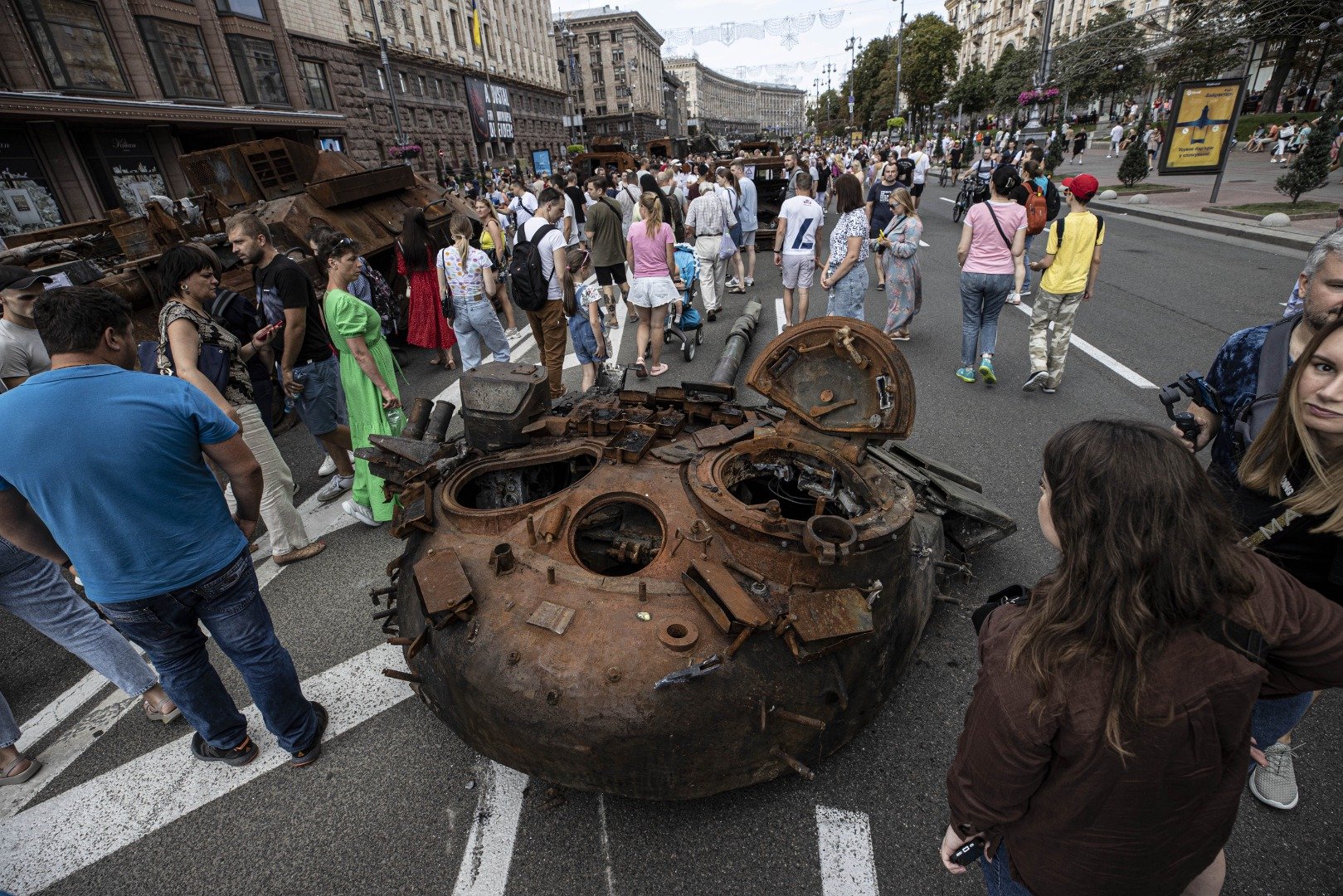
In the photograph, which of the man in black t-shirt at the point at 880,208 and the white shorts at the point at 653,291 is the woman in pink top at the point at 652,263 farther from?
the man in black t-shirt at the point at 880,208

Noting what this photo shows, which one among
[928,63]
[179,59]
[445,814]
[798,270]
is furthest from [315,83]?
[928,63]

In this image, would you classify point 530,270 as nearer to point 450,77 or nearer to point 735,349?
point 735,349

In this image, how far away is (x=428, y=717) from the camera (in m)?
3.41

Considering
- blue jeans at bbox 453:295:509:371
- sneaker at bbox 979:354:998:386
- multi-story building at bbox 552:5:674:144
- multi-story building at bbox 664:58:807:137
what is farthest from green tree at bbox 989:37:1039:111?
multi-story building at bbox 664:58:807:137

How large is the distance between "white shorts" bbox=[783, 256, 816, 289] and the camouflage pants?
2705 mm

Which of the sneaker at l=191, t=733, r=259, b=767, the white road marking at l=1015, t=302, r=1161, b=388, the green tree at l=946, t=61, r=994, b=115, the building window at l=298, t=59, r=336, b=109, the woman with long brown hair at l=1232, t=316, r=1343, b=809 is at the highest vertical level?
the building window at l=298, t=59, r=336, b=109

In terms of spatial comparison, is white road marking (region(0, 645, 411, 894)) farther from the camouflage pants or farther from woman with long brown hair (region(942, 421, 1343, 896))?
the camouflage pants

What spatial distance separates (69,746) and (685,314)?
7491mm

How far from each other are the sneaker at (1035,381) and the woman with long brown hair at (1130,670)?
603 centimetres

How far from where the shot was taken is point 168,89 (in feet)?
63.5

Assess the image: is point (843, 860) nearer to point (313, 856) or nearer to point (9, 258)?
point (313, 856)

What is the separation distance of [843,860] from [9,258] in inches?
372

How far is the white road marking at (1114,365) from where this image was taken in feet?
23.0

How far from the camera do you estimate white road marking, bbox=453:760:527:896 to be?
2.61m
